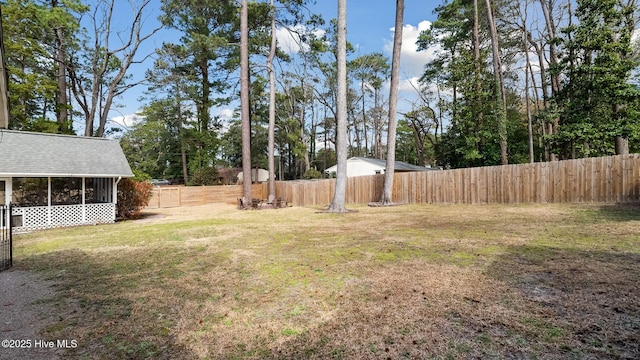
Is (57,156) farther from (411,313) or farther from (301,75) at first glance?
(301,75)

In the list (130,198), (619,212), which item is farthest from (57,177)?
(619,212)

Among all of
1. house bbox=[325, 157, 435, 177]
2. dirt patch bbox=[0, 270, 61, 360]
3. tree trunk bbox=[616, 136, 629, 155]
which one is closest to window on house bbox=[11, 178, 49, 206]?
dirt patch bbox=[0, 270, 61, 360]

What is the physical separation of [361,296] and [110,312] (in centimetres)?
273

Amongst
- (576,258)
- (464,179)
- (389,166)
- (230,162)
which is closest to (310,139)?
(230,162)

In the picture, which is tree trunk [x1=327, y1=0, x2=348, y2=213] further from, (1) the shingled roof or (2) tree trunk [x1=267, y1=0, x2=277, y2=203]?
(1) the shingled roof

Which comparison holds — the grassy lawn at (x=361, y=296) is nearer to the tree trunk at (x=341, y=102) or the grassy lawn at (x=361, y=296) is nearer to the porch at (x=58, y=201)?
the porch at (x=58, y=201)

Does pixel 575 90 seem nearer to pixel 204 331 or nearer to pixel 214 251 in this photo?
pixel 214 251

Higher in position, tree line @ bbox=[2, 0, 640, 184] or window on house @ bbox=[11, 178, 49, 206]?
tree line @ bbox=[2, 0, 640, 184]

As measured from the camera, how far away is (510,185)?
11797mm

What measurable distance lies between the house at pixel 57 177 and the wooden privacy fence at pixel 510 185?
9707 mm

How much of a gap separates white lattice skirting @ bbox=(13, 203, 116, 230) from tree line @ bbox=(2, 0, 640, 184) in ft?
24.7

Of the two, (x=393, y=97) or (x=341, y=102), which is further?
(x=393, y=97)

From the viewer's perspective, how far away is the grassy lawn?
2498mm

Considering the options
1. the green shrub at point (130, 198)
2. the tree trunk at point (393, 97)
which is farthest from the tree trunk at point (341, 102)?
the green shrub at point (130, 198)
